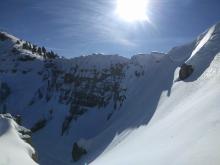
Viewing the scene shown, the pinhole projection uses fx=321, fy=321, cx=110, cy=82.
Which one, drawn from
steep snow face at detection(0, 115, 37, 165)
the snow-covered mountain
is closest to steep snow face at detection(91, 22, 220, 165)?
the snow-covered mountain

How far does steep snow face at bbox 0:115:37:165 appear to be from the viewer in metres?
19.6

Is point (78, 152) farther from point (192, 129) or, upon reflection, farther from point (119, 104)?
point (192, 129)

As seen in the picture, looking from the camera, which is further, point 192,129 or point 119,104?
point 119,104

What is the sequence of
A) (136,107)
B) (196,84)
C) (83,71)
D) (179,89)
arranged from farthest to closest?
1. (83,71)
2. (136,107)
3. (179,89)
4. (196,84)

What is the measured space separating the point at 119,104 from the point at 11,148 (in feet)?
177

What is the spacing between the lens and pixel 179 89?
4178 cm

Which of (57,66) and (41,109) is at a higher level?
(57,66)

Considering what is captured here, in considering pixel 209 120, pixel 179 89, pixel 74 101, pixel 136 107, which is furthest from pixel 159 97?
pixel 74 101

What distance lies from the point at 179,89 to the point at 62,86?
210ft

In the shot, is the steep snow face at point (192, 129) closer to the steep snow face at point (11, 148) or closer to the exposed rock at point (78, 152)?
the steep snow face at point (11, 148)

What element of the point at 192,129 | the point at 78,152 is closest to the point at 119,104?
the point at 78,152

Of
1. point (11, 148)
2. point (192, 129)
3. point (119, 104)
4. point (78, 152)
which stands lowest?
point (78, 152)

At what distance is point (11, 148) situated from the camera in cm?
2312

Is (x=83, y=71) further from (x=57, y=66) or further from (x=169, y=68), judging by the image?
(x=169, y=68)
